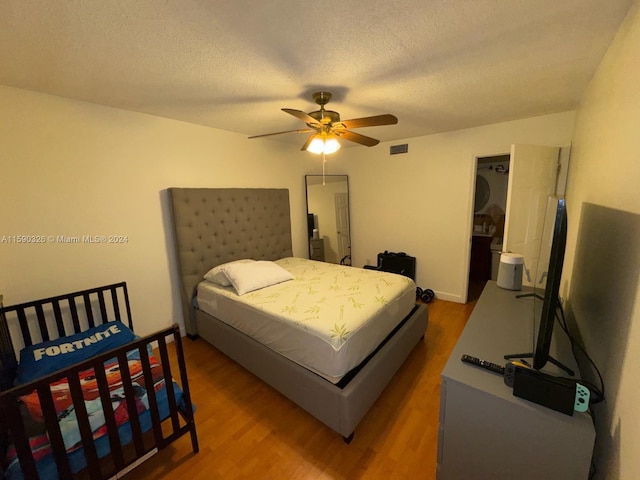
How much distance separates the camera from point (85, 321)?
215 centimetres

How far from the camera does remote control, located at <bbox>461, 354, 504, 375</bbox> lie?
1.15 m

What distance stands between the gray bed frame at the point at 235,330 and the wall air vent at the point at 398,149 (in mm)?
1647

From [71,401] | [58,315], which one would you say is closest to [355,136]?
[71,401]

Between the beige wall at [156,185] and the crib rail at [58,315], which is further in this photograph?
the beige wall at [156,185]

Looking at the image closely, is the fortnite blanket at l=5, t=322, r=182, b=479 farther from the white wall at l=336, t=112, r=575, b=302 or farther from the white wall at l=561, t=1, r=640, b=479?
the white wall at l=336, t=112, r=575, b=302

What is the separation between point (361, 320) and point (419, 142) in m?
2.77

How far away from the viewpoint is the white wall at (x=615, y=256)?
0.87 m

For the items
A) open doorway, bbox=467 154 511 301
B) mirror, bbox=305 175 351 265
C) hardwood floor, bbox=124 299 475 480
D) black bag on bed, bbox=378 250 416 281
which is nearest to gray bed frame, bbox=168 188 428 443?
hardwood floor, bbox=124 299 475 480

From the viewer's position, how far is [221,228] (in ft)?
9.58

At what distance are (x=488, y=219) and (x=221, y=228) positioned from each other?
14.9ft

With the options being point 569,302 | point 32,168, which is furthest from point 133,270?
point 569,302

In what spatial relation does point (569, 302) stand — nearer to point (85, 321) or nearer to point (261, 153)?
point (261, 153)

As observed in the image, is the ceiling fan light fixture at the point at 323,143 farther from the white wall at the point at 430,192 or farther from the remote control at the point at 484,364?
the remote control at the point at 484,364

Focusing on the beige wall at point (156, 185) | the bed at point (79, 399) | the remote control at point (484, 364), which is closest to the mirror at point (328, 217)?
the beige wall at point (156, 185)
